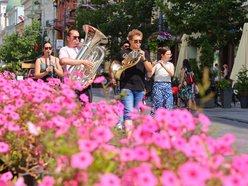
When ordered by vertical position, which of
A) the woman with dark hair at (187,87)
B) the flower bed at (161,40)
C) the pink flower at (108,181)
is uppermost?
the flower bed at (161,40)

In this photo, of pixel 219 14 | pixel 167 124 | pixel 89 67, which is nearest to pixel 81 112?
pixel 167 124

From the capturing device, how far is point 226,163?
331 centimetres

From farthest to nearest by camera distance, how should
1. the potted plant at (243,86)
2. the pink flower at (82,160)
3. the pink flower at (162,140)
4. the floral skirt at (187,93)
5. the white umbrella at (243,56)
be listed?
1. the white umbrella at (243,56)
2. the potted plant at (243,86)
3. the floral skirt at (187,93)
4. the pink flower at (162,140)
5. the pink flower at (82,160)

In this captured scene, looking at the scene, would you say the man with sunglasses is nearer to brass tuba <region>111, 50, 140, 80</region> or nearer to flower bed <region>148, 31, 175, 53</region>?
brass tuba <region>111, 50, 140, 80</region>

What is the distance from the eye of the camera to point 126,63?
1004cm

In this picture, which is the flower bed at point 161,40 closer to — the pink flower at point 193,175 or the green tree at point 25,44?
the pink flower at point 193,175

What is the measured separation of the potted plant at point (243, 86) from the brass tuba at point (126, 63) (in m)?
12.9

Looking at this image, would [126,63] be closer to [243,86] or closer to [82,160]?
[82,160]

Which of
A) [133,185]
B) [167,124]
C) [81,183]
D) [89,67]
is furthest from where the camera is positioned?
[89,67]

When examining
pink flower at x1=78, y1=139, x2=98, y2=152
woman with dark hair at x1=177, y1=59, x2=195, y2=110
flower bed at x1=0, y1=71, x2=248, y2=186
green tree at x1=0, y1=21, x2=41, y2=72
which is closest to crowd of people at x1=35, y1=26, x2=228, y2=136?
flower bed at x1=0, y1=71, x2=248, y2=186

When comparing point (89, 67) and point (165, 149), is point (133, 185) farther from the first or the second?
point (89, 67)

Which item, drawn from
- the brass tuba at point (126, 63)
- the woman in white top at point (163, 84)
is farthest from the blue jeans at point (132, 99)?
the woman in white top at point (163, 84)

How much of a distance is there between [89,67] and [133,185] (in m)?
6.24

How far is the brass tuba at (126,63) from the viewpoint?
987cm
